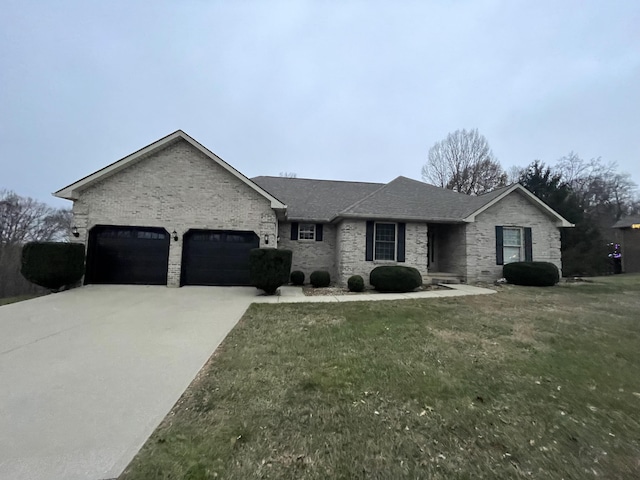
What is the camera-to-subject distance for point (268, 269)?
391 inches

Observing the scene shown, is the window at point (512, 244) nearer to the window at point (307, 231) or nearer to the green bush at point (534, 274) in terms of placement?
the green bush at point (534, 274)

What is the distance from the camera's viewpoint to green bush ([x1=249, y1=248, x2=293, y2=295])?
32.6ft

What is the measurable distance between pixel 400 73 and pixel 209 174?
14551 millimetres

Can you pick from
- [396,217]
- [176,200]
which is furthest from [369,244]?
[176,200]

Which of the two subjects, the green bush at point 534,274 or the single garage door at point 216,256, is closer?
the single garage door at point 216,256

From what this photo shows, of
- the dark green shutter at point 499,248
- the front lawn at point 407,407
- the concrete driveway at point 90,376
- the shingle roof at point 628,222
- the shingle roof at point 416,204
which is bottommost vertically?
the concrete driveway at point 90,376

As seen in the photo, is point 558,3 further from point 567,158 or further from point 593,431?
point 567,158

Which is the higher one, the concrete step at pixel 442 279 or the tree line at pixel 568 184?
the tree line at pixel 568 184

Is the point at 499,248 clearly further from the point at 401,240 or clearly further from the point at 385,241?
the point at 385,241

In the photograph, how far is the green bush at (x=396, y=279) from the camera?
11.1m

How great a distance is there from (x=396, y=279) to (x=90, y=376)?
9.70 m

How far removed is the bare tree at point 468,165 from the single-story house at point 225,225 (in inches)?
564

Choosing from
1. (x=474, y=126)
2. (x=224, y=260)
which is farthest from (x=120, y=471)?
(x=474, y=126)

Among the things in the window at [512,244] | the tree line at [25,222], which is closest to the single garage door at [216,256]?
the window at [512,244]
